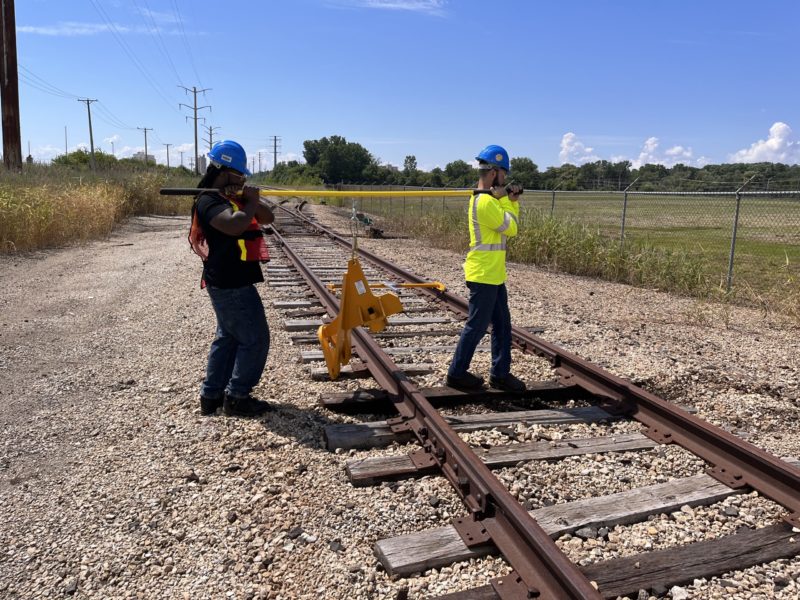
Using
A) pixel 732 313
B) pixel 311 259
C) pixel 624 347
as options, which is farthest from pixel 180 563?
pixel 311 259

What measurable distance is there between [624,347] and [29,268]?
10892 millimetres

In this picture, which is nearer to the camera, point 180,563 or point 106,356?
point 180,563

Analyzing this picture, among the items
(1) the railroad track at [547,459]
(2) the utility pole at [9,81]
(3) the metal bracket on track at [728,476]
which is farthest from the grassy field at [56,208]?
(3) the metal bracket on track at [728,476]

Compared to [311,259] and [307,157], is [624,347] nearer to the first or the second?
[311,259]

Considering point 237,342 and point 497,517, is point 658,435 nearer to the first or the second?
point 497,517

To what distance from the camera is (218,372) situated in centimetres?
462

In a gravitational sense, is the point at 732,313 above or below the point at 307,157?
below

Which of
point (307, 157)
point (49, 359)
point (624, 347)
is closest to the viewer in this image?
point (49, 359)

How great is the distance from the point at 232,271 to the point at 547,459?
244cm

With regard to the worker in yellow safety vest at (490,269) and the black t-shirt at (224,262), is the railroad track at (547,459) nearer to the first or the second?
the worker in yellow safety vest at (490,269)

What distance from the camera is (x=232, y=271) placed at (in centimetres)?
438

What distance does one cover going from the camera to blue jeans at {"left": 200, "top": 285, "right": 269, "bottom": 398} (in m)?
4.44

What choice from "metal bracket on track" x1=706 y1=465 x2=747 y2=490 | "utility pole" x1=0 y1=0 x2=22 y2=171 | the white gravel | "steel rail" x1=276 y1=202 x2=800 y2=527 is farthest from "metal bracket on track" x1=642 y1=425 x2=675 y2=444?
"utility pole" x1=0 y1=0 x2=22 y2=171

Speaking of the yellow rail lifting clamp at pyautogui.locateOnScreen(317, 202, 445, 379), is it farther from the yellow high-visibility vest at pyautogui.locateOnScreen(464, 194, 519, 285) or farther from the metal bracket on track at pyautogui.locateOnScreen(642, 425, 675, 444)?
the metal bracket on track at pyautogui.locateOnScreen(642, 425, 675, 444)
